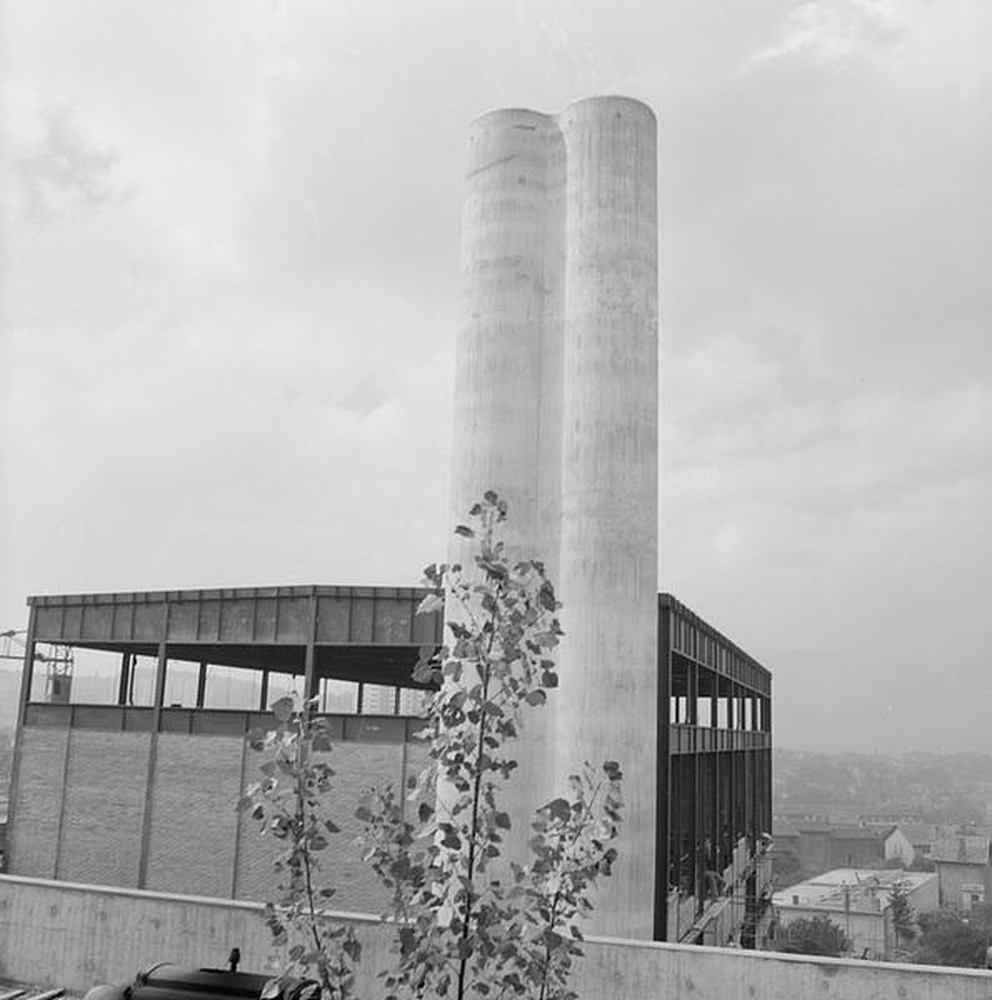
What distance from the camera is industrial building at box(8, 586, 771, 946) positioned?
31.8 meters

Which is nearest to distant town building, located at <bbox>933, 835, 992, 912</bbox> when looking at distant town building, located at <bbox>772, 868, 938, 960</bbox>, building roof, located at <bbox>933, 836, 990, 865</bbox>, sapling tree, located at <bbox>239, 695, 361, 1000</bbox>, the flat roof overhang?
building roof, located at <bbox>933, 836, 990, 865</bbox>

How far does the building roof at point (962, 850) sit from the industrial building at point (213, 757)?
109410mm

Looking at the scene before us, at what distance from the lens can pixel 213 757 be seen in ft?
112

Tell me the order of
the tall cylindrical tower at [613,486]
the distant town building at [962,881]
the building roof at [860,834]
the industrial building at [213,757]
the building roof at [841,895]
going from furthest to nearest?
the building roof at [860,834] < the distant town building at [962,881] < the building roof at [841,895] < the industrial building at [213,757] < the tall cylindrical tower at [613,486]

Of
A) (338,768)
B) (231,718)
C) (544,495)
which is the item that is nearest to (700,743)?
(338,768)

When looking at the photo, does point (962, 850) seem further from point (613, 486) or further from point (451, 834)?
point (451, 834)

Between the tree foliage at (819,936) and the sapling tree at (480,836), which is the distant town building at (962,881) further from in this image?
the sapling tree at (480,836)

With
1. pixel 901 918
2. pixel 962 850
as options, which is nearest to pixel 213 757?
pixel 901 918

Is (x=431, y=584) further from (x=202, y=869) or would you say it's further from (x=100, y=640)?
(x=100, y=640)

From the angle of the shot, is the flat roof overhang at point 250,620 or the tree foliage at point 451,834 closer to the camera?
the tree foliage at point 451,834

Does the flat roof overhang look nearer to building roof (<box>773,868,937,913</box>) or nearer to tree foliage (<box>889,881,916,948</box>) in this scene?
building roof (<box>773,868,937,913</box>)

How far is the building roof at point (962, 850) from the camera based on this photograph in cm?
13525

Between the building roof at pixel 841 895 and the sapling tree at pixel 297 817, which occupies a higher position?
the sapling tree at pixel 297 817

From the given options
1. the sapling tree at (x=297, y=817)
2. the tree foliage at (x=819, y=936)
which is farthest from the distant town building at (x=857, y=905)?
the sapling tree at (x=297, y=817)
